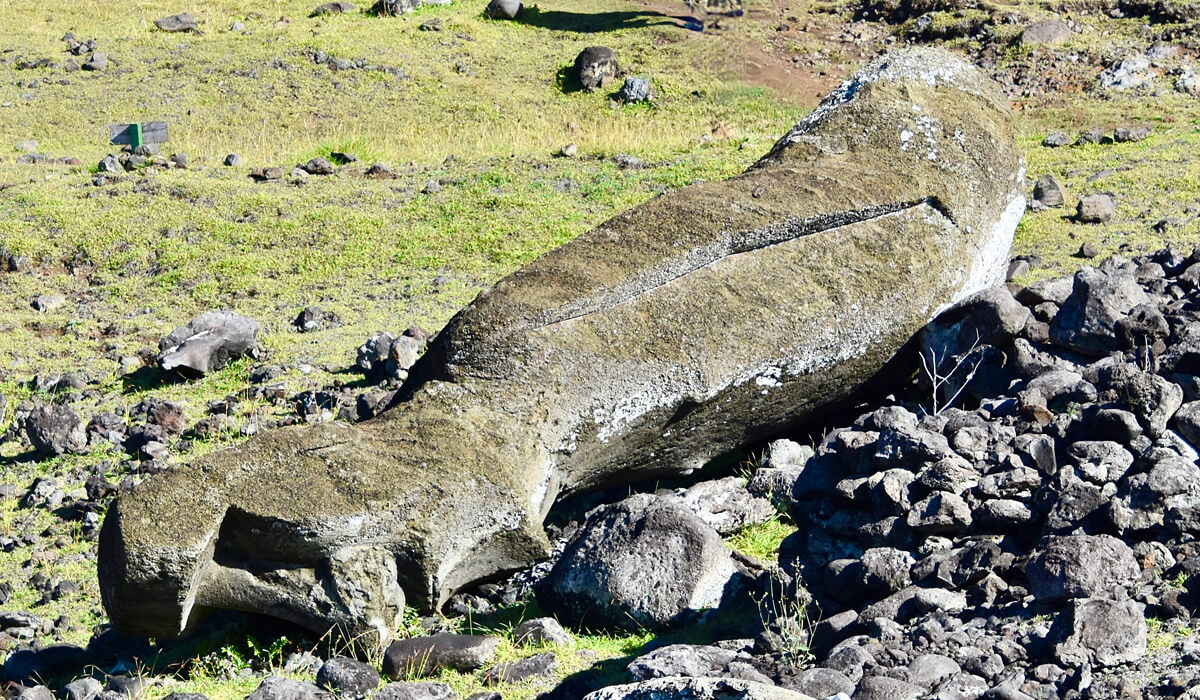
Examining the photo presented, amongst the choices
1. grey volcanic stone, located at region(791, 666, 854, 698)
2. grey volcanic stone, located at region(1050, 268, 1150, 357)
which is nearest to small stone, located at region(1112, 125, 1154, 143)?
grey volcanic stone, located at region(1050, 268, 1150, 357)

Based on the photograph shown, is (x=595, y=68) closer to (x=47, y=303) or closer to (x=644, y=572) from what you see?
(x=47, y=303)

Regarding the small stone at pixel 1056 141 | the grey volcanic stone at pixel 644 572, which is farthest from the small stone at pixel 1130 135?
the grey volcanic stone at pixel 644 572

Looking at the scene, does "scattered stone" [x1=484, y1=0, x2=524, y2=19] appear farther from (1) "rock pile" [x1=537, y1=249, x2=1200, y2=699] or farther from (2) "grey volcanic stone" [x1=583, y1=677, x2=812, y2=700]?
(2) "grey volcanic stone" [x1=583, y1=677, x2=812, y2=700]

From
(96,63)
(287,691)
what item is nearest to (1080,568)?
(287,691)

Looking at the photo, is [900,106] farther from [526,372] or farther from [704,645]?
[704,645]

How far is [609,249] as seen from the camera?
7.25m

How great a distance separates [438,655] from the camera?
5.45 metres

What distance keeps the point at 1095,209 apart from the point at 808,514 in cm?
572

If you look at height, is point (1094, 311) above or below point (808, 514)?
above

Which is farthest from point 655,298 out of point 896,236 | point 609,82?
point 609,82

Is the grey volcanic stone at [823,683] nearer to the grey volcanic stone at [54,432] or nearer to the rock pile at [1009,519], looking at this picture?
the rock pile at [1009,519]

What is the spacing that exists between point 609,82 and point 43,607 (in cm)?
1317

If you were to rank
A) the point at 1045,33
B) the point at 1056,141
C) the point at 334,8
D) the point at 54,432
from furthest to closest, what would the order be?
the point at 334,8
the point at 1045,33
the point at 1056,141
the point at 54,432

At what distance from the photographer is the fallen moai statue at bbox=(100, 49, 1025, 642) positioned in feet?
19.0
